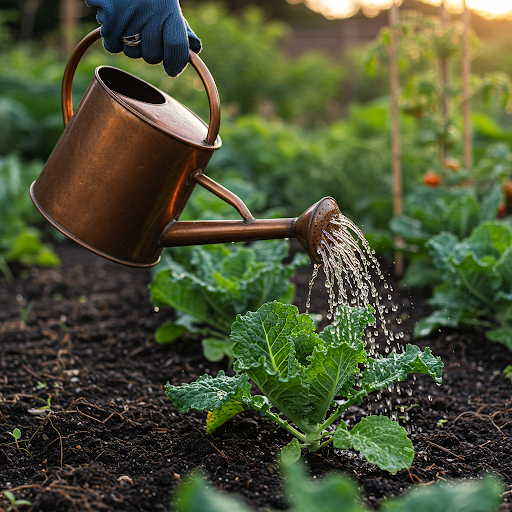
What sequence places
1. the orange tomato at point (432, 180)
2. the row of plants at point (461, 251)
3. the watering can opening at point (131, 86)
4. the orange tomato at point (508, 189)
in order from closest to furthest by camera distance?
1. the watering can opening at point (131, 86)
2. the row of plants at point (461, 251)
3. the orange tomato at point (432, 180)
4. the orange tomato at point (508, 189)

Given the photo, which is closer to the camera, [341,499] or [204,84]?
[341,499]

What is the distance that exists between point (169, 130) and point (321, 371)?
74 centimetres

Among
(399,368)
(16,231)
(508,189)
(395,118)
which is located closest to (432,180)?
(395,118)

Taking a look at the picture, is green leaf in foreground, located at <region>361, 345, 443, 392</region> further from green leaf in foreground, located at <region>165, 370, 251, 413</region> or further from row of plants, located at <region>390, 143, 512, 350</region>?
row of plants, located at <region>390, 143, 512, 350</region>

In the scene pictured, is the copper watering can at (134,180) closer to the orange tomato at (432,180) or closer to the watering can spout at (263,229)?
the watering can spout at (263,229)

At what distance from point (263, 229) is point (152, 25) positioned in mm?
597

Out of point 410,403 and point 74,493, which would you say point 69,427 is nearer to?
point 74,493

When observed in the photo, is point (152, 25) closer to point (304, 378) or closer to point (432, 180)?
point (304, 378)

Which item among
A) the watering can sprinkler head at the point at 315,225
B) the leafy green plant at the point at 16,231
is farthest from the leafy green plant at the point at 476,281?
the leafy green plant at the point at 16,231

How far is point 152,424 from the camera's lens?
1787 mm

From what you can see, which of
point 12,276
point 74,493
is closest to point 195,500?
point 74,493

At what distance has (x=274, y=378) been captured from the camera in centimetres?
154

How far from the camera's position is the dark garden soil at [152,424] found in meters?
1.44

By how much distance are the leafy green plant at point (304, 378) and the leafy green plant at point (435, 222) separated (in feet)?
A: 4.81
